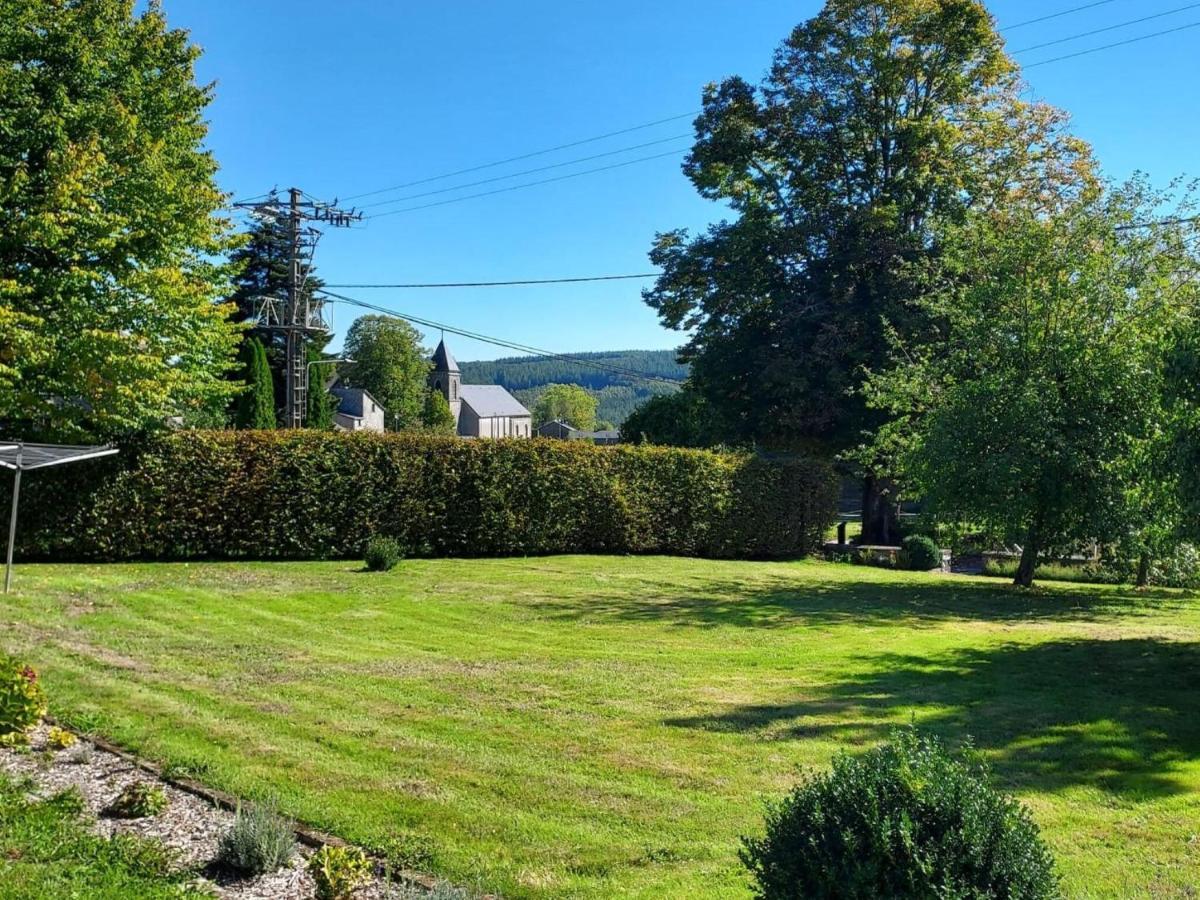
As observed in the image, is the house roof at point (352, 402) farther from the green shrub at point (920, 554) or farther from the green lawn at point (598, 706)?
the green lawn at point (598, 706)

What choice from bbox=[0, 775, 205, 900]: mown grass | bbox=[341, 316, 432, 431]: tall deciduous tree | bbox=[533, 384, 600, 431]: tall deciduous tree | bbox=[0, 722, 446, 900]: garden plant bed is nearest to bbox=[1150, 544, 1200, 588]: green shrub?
bbox=[0, 722, 446, 900]: garden plant bed

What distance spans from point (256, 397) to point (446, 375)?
73.3 metres

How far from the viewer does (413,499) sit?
695 inches

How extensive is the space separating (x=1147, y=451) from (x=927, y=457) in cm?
662

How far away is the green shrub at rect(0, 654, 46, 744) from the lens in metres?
5.25

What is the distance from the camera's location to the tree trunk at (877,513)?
88.4 feet

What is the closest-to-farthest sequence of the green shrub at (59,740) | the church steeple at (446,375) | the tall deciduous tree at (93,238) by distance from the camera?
the green shrub at (59,740)
the tall deciduous tree at (93,238)
the church steeple at (446,375)

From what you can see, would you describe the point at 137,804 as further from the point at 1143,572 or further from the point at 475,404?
the point at 475,404

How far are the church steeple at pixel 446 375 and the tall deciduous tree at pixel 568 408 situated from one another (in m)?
31.3

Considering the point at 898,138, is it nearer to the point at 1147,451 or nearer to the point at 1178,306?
the point at 1178,306

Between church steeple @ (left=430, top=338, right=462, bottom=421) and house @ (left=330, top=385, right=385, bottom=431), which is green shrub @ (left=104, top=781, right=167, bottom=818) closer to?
house @ (left=330, top=385, right=385, bottom=431)

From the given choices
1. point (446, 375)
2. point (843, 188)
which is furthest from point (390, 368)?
point (843, 188)

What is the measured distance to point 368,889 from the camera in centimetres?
362

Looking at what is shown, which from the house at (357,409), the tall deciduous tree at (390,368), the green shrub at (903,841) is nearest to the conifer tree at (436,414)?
the tall deciduous tree at (390,368)
